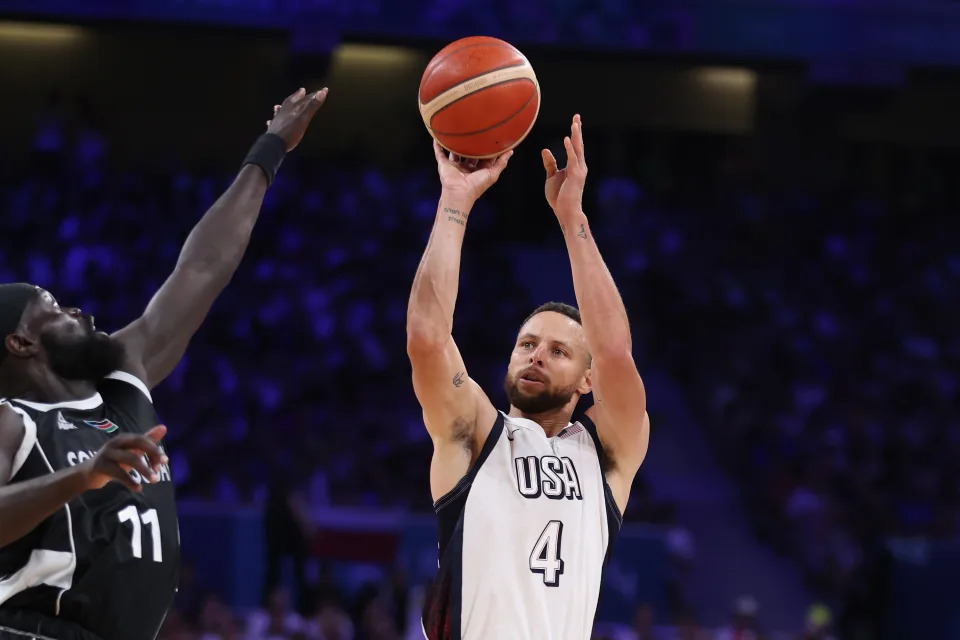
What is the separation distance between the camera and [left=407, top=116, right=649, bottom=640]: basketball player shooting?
4121 millimetres

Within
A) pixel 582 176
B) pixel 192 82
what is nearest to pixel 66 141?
pixel 192 82

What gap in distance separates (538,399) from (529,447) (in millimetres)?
189

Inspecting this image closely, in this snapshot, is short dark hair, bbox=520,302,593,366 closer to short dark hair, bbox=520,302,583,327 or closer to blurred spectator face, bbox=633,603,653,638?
short dark hair, bbox=520,302,583,327

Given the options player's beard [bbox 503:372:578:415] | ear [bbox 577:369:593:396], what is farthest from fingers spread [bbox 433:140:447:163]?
ear [bbox 577:369:593:396]

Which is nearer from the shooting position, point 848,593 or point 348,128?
point 848,593

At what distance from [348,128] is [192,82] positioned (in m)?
2.08

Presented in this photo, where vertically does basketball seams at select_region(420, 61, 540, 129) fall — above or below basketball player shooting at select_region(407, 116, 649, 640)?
above

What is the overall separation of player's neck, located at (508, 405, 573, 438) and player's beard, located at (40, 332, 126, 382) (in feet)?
4.70

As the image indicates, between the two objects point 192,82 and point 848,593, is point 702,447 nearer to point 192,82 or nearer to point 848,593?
point 848,593

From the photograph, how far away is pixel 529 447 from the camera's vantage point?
4.39m

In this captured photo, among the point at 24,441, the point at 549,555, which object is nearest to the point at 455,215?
the point at 549,555

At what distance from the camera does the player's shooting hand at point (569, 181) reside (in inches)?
182

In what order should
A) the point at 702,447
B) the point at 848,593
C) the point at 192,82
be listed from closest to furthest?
the point at 848,593 → the point at 702,447 → the point at 192,82

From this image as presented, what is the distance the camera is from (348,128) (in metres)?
17.6
